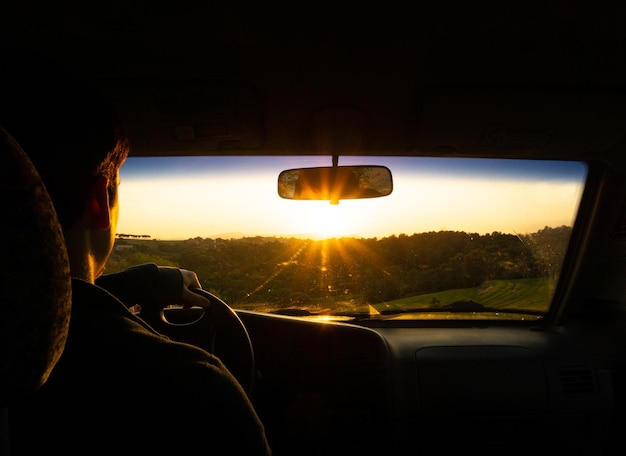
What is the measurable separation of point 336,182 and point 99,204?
224cm

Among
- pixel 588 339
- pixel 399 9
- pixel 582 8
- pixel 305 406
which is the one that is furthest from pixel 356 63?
pixel 588 339

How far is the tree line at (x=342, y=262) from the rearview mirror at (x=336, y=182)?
38cm

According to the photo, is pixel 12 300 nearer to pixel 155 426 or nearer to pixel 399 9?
pixel 155 426

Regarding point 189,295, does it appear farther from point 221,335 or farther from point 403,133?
point 403,133

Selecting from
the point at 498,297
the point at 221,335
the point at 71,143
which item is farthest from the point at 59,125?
→ the point at 498,297

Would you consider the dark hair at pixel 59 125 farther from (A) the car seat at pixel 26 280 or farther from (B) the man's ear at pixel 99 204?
(A) the car seat at pixel 26 280

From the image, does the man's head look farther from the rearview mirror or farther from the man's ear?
the rearview mirror

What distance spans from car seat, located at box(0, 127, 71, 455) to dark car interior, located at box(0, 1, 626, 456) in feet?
6.76

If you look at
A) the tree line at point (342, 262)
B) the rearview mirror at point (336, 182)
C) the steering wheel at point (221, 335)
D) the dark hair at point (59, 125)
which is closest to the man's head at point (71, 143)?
the dark hair at point (59, 125)

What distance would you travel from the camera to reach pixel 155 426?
1.24 m

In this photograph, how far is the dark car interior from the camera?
2.86 metres

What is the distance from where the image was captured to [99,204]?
1721 mm

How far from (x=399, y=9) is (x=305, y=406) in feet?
8.78

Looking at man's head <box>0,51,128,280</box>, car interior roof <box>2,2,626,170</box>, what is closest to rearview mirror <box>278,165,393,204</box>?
car interior roof <box>2,2,626,170</box>
